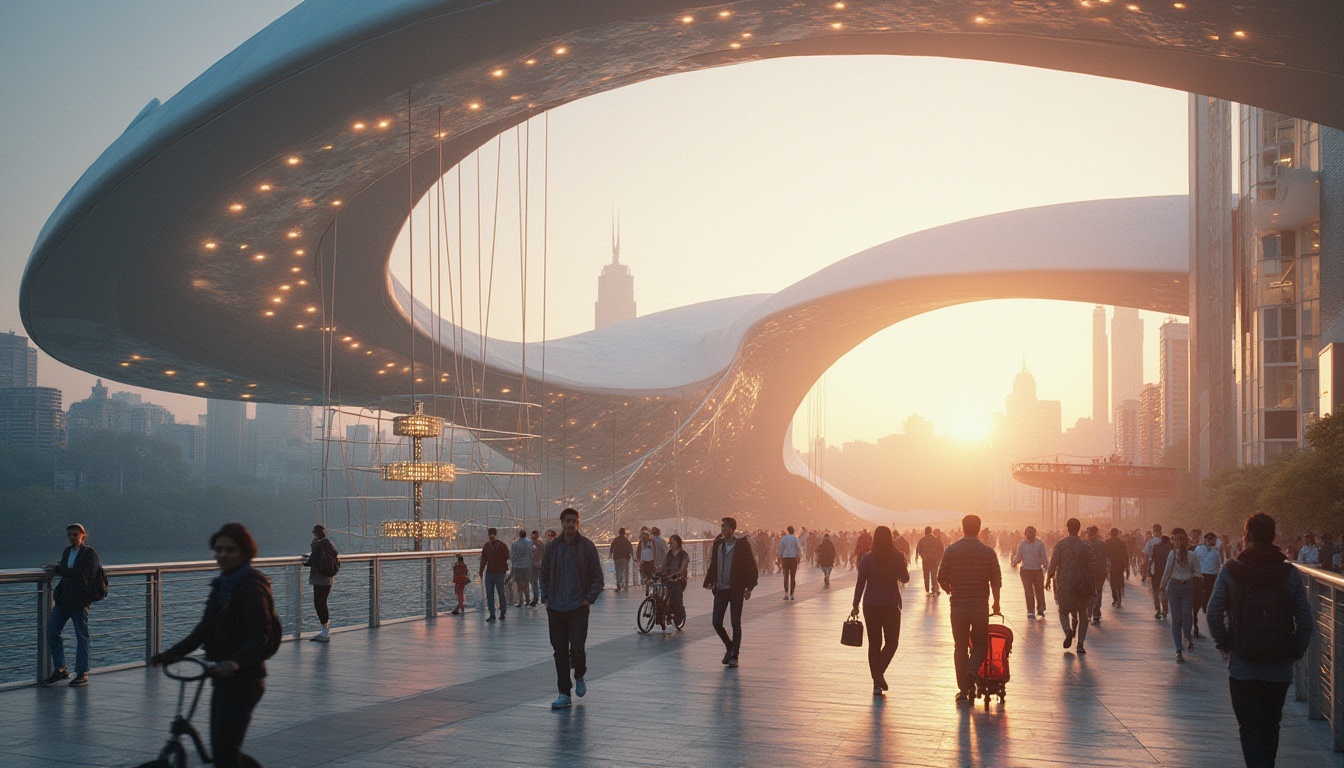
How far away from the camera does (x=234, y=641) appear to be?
4.60 meters

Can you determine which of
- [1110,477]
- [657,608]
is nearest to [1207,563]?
[657,608]

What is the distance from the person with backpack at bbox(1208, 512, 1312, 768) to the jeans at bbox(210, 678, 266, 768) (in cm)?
393

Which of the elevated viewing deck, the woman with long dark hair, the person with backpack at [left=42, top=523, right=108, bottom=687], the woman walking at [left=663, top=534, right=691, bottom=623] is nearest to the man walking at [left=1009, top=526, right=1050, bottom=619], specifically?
the woman walking at [left=663, top=534, right=691, bottom=623]

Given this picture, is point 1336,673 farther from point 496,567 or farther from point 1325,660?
point 496,567

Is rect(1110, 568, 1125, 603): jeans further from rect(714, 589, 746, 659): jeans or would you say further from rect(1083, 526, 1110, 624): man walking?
rect(714, 589, 746, 659): jeans

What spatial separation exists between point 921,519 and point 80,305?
365ft

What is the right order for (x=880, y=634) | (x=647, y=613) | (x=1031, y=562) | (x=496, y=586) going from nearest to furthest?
1. (x=880, y=634)
2. (x=647, y=613)
3. (x=1031, y=562)
4. (x=496, y=586)

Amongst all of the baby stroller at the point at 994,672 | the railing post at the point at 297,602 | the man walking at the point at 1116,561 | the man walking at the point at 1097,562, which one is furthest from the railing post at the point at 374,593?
the man walking at the point at 1116,561

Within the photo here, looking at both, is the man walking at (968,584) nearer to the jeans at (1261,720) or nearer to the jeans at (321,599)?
the jeans at (1261,720)

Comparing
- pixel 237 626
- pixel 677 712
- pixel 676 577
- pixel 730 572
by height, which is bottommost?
pixel 677 712

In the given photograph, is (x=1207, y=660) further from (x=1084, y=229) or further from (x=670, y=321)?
(x=670, y=321)

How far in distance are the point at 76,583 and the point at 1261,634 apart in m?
7.98

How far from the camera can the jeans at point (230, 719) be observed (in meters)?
4.36

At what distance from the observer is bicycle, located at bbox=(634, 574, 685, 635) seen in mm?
13148
